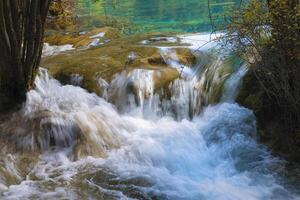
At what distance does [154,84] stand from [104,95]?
121 centimetres

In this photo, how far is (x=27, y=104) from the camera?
31.6 ft

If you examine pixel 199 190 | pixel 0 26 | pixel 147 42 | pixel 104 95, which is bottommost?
pixel 199 190

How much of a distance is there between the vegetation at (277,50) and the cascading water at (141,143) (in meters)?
Result: 0.63

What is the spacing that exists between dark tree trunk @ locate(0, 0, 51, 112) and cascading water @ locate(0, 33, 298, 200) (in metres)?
0.38

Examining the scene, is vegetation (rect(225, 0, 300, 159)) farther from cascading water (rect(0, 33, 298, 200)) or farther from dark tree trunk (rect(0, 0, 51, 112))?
dark tree trunk (rect(0, 0, 51, 112))

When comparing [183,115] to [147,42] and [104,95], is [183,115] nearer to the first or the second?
[104,95]

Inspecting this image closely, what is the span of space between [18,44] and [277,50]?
4.84m

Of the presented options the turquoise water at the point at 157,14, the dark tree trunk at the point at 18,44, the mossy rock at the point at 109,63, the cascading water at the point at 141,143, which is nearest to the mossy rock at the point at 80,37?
the turquoise water at the point at 157,14

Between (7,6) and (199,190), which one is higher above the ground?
(7,6)

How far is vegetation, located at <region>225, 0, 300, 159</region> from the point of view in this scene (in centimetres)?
741

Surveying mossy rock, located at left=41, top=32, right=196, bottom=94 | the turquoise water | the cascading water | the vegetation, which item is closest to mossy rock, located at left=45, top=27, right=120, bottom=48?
the turquoise water

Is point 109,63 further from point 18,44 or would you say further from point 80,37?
point 80,37

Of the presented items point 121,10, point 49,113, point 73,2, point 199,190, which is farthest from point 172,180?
point 121,10

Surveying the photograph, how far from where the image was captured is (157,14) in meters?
27.7
